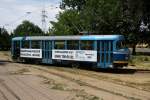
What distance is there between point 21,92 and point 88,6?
5031cm

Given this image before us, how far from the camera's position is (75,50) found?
35094 mm

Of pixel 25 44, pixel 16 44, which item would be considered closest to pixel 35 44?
pixel 25 44

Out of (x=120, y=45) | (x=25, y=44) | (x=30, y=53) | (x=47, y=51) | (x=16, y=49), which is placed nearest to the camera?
(x=120, y=45)

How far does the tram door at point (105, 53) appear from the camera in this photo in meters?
31.4

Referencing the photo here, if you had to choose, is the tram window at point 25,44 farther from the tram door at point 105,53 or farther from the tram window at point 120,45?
the tram window at point 120,45

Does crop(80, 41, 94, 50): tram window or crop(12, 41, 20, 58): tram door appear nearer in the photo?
crop(80, 41, 94, 50): tram window

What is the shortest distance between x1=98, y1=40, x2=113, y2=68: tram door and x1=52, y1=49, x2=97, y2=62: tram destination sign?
0.61 m

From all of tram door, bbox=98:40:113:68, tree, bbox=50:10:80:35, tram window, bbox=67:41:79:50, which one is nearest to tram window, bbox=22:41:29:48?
tram window, bbox=67:41:79:50

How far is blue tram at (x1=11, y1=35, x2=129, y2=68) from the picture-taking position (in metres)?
31.3

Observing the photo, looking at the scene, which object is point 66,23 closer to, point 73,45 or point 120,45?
point 73,45

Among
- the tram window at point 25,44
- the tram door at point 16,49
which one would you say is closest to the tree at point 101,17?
the tram door at point 16,49

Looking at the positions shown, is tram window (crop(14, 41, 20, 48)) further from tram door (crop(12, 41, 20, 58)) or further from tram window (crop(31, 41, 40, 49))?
tram window (crop(31, 41, 40, 49))

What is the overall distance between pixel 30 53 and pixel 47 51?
3.26 m

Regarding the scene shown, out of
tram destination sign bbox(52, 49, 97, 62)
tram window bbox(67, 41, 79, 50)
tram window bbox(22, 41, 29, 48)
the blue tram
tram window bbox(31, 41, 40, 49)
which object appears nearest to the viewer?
the blue tram
